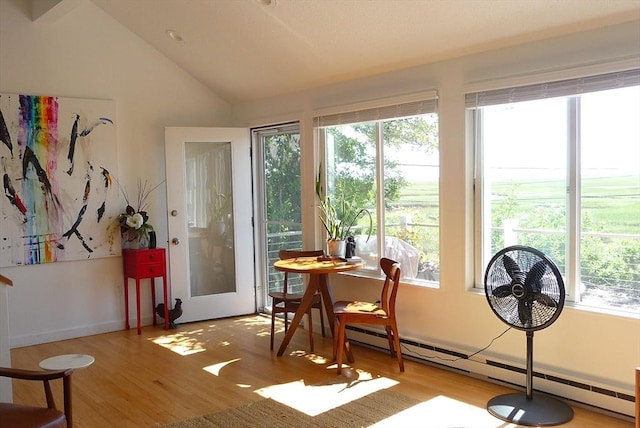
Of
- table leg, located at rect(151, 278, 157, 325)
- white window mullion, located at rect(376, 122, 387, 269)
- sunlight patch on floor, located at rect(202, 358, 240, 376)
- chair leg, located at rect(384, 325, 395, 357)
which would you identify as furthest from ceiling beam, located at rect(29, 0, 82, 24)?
chair leg, located at rect(384, 325, 395, 357)

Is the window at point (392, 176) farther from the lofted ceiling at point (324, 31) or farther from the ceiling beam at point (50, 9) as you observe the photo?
the ceiling beam at point (50, 9)

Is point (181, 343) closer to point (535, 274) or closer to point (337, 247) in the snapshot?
point (337, 247)

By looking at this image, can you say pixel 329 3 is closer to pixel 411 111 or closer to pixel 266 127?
pixel 411 111

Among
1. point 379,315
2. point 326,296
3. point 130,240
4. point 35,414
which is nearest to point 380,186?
point 326,296

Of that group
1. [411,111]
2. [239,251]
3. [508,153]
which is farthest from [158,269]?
[508,153]

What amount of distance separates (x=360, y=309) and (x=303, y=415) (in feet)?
3.34

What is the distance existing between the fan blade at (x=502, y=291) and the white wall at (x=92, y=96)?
353 cm

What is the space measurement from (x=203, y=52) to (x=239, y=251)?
198cm

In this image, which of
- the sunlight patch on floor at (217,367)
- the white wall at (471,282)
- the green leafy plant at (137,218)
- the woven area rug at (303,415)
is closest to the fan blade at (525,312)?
the white wall at (471,282)

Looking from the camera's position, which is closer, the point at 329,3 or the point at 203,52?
the point at 329,3

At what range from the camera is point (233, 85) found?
5727 millimetres

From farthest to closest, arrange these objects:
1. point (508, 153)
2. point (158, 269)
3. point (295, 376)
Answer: point (158, 269), point (295, 376), point (508, 153)

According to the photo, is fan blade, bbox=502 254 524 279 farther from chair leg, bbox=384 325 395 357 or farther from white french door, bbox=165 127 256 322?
white french door, bbox=165 127 256 322

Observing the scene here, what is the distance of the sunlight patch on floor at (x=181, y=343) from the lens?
4.73 m
